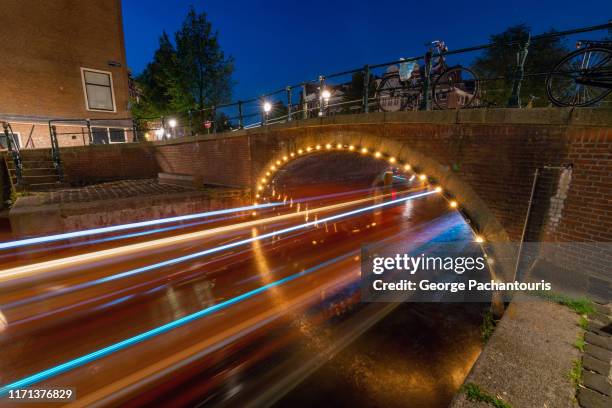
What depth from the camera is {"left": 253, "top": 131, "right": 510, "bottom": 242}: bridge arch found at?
224 inches

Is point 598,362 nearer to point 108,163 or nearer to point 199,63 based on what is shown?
point 108,163

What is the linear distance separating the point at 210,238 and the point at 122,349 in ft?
17.9

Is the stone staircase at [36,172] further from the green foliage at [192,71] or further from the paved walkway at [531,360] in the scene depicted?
the paved walkway at [531,360]

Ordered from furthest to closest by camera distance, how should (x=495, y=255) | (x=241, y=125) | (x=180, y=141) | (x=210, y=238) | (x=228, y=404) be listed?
A: (x=180, y=141) < (x=241, y=125) < (x=210, y=238) < (x=495, y=255) < (x=228, y=404)

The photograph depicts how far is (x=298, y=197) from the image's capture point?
15219mm

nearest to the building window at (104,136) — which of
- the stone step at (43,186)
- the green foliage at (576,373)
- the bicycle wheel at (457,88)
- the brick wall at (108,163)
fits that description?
the brick wall at (108,163)

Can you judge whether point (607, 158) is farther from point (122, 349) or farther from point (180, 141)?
point (180, 141)

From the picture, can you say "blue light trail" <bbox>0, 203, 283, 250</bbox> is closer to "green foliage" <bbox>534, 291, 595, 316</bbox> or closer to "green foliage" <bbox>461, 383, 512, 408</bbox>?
"green foliage" <bbox>461, 383, 512, 408</bbox>

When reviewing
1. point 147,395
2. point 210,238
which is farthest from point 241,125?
point 147,395

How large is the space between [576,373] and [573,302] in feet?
5.65

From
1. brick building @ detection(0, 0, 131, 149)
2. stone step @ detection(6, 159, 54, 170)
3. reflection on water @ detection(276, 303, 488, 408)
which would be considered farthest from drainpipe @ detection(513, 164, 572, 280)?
brick building @ detection(0, 0, 131, 149)

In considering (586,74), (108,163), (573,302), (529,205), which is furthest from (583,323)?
(108,163)

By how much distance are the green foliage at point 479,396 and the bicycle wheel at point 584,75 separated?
15.4 feet

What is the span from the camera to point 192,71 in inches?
803
